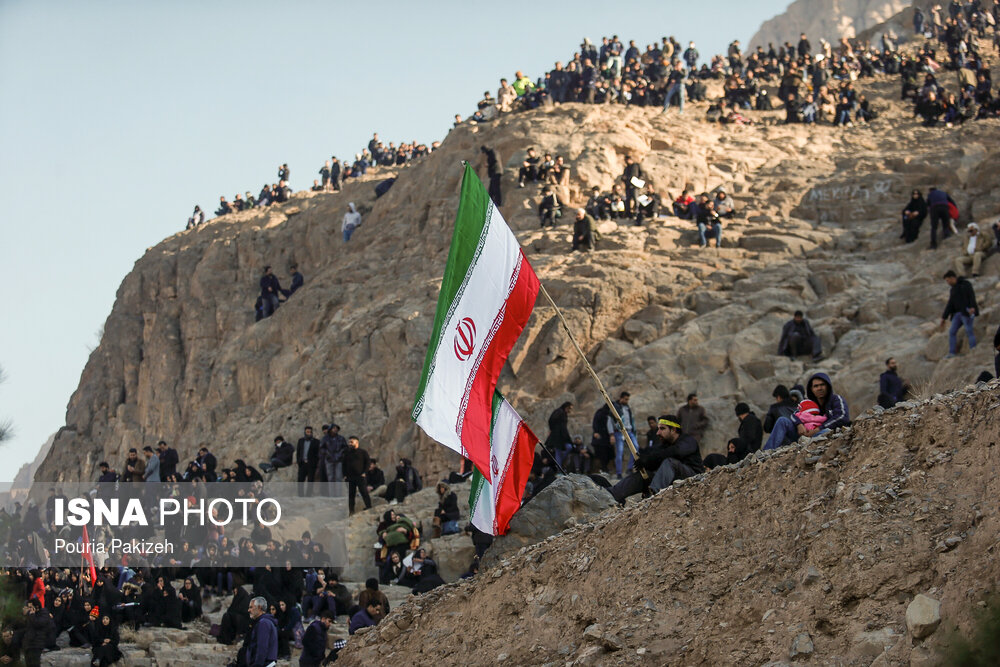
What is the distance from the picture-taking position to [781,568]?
784 centimetres

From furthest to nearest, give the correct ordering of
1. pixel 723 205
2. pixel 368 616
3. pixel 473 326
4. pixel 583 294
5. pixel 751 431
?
pixel 723 205 < pixel 583 294 < pixel 751 431 < pixel 368 616 < pixel 473 326

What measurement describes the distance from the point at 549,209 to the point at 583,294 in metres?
4.66

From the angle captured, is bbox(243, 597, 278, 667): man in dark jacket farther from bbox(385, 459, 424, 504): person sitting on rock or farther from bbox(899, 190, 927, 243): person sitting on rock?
bbox(899, 190, 927, 243): person sitting on rock

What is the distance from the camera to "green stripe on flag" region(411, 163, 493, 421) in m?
10.9

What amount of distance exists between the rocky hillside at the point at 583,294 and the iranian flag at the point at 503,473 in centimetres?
830

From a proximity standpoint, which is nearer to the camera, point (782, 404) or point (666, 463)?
point (666, 463)

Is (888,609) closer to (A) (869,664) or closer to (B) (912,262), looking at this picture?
(A) (869,664)

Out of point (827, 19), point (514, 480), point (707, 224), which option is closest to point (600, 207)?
point (707, 224)

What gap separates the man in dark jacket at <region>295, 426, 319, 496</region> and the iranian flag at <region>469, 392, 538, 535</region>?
10372 mm

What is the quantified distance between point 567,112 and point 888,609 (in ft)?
91.2

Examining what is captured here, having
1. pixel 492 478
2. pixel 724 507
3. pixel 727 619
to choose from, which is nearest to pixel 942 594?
pixel 727 619

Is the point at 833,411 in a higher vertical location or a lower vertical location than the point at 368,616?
higher

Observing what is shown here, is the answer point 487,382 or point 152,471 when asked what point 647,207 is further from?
point 487,382

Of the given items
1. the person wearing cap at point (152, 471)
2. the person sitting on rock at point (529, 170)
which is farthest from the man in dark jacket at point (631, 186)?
the person wearing cap at point (152, 471)
